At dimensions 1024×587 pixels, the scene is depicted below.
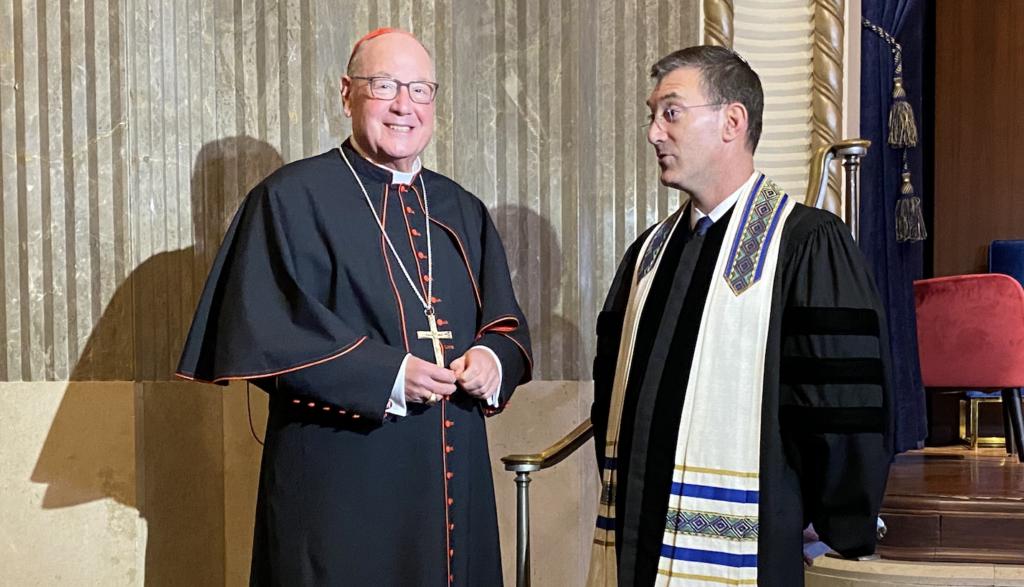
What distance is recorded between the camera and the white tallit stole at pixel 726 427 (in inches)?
91.6

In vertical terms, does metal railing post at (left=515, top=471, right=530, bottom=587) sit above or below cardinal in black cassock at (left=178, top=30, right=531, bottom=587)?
below

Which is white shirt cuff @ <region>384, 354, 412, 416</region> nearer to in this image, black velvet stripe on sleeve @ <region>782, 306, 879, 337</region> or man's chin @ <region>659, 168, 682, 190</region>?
man's chin @ <region>659, 168, 682, 190</region>

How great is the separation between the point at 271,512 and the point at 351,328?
498mm

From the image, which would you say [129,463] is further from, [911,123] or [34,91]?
[911,123]

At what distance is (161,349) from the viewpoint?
3.57 metres

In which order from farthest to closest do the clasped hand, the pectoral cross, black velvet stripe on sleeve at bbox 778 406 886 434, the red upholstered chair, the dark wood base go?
the red upholstered chair
the dark wood base
the pectoral cross
the clasped hand
black velvet stripe on sleeve at bbox 778 406 886 434

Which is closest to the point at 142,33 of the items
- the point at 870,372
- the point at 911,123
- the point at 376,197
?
the point at 376,197

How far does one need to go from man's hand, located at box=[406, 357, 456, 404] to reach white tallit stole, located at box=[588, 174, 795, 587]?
0.58m

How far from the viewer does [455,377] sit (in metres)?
2.61

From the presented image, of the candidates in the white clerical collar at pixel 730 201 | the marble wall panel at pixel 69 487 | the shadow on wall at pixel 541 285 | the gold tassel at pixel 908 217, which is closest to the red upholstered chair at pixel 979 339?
the gold tassel at pixel 908 217

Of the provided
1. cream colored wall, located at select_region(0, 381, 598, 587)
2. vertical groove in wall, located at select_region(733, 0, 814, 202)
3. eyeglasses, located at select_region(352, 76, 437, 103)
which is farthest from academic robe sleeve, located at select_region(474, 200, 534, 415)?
vertical groove in wall, located at select_region(733, 0, 814, 202)

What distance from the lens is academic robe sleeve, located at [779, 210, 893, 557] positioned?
2.21m

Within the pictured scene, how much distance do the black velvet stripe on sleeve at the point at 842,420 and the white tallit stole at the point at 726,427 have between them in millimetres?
130

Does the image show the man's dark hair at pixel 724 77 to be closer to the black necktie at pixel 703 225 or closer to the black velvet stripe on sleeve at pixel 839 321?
the black necktie at pixel 703 225
